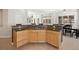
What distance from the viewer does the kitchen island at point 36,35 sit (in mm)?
2453

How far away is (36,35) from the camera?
248cm

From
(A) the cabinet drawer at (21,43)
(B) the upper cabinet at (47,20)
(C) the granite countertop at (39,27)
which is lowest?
(A) the cabinet drawer at (21,43)

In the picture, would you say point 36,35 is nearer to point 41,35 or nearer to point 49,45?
point 41,35

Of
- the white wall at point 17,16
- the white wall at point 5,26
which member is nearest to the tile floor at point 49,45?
the white wall at point 5,26

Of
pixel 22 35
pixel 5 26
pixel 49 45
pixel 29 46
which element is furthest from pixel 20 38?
pixel 49 45

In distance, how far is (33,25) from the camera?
8.11 ft

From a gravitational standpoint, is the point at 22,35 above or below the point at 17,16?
below

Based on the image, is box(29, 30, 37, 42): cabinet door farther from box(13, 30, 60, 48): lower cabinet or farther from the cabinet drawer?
the cabinet drawer

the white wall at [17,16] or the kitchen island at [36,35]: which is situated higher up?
the white wall at [17,16]

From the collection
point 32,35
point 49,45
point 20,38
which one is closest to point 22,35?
point 20,38

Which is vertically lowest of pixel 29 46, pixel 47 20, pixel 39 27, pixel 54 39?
pixel 29 46

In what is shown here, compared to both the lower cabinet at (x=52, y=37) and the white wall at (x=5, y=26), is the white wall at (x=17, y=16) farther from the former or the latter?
the lower cabinet at (x=52, y=37)
